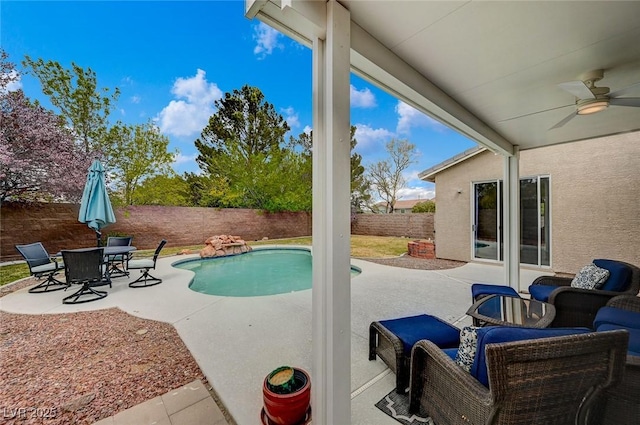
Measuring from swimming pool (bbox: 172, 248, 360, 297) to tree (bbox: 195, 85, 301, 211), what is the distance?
206 inches

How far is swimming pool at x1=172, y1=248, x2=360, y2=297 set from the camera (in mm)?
6199

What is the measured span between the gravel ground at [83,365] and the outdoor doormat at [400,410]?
4.92ft

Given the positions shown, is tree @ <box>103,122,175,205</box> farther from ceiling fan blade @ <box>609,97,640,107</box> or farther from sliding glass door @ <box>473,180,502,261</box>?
ceiling fan blade @ <box>609,97,640,107</box>

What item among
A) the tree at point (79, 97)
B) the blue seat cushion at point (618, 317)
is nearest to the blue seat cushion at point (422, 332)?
the blue seat cushion at point (618, 317)

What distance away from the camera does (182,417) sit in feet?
6.26

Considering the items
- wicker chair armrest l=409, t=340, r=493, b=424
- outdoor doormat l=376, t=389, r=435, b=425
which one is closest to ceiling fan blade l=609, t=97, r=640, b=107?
wicker chair armrest l=409, t=340, r=493, b=424

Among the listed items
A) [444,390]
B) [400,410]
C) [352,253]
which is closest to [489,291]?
[400,410]

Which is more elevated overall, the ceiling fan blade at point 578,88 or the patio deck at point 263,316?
the ceiling fan blade at point 578,88

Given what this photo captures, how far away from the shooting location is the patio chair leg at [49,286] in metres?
4.96

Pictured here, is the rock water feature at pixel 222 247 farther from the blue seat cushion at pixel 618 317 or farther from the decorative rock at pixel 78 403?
the blue seat cushion at pixel 618 317

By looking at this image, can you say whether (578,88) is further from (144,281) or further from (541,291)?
(144,281)

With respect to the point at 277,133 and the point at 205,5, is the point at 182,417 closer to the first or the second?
the point at 205,5

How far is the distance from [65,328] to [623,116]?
8.08m

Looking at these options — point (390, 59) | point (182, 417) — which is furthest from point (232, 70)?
point (182, 417)
